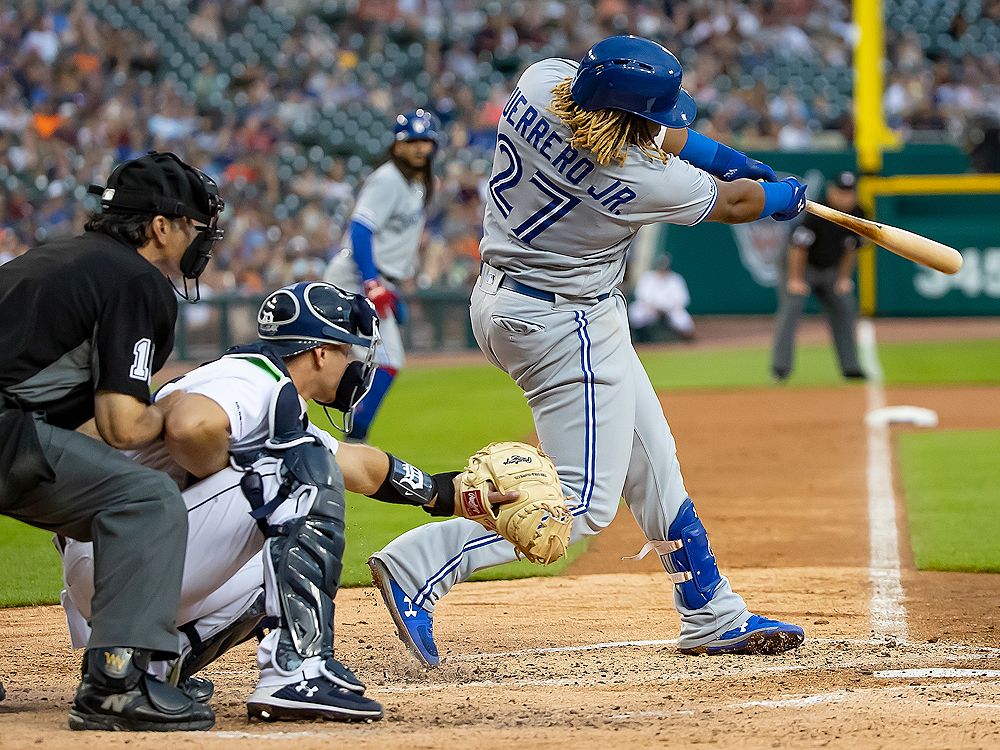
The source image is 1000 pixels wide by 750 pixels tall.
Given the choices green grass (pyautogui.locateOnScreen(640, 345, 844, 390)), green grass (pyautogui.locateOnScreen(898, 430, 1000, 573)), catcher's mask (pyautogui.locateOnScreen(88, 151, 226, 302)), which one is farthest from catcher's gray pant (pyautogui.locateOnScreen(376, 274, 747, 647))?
green grass (pyautogui.locateOnScreen(640, 345, 844, 390))

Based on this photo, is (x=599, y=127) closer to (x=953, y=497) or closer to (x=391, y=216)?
(x=953, y=497)

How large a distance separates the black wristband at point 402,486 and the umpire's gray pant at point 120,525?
2.10ft

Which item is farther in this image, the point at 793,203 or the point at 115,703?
the point at 793,203

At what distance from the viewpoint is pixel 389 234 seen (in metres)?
9.75

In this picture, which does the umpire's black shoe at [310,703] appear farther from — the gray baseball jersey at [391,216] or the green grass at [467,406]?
the gray baseball jersey at [391,216]

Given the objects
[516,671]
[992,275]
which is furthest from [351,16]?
[516,671]

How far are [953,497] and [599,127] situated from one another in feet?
15.6

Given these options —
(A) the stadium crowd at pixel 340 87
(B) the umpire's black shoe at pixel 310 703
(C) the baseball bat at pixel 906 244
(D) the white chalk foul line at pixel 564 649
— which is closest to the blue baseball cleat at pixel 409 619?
(D) the white chalk foul line at pixel 564 649

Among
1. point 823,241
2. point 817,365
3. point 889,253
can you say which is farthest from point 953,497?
point 889,253

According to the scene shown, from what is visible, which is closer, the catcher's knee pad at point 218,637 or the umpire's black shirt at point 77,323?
the umpire's black shirt at point 77,323

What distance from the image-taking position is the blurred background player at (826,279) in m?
13.6

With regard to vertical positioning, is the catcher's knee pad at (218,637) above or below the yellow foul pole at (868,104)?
below

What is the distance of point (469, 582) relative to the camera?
6.21m

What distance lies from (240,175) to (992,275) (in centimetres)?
1062
